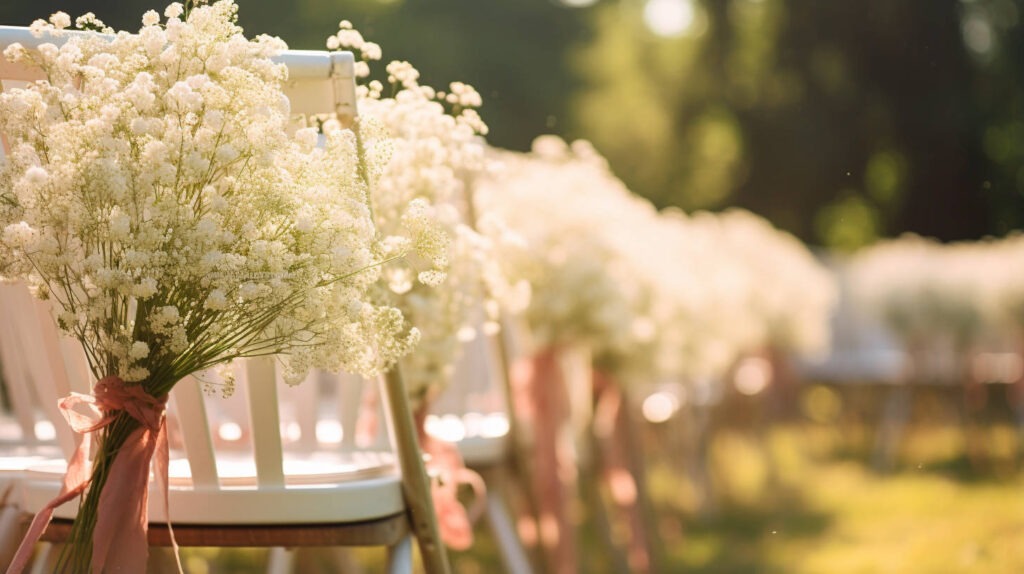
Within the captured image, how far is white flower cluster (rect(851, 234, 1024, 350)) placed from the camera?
→ 7039 mm

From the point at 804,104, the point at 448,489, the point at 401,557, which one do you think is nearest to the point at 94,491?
the point at 401,557

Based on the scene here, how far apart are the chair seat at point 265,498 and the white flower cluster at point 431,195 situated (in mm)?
257

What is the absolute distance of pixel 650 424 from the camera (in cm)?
659

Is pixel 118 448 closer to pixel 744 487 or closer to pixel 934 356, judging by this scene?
pixel 744 487

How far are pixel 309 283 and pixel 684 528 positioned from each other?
432cm

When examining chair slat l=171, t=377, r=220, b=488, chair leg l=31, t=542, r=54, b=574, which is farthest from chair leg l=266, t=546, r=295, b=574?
chair slat l=171, t=377, r=220, b=488

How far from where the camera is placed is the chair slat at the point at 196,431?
1430 millimetres

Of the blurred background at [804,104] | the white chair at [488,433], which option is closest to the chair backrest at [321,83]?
the white chair at [488,433]

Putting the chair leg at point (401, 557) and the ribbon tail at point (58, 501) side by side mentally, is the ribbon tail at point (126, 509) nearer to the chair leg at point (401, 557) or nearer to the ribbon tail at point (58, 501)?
the ribbon tail at point (58, 501)

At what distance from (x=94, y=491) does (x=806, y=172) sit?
51.1 feet

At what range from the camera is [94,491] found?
1.30 m

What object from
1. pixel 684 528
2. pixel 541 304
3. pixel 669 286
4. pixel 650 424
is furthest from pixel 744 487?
pixel 541 304

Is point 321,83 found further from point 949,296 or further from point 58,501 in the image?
point 949,296

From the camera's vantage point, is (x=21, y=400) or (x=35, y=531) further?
(x=21, y=400)
